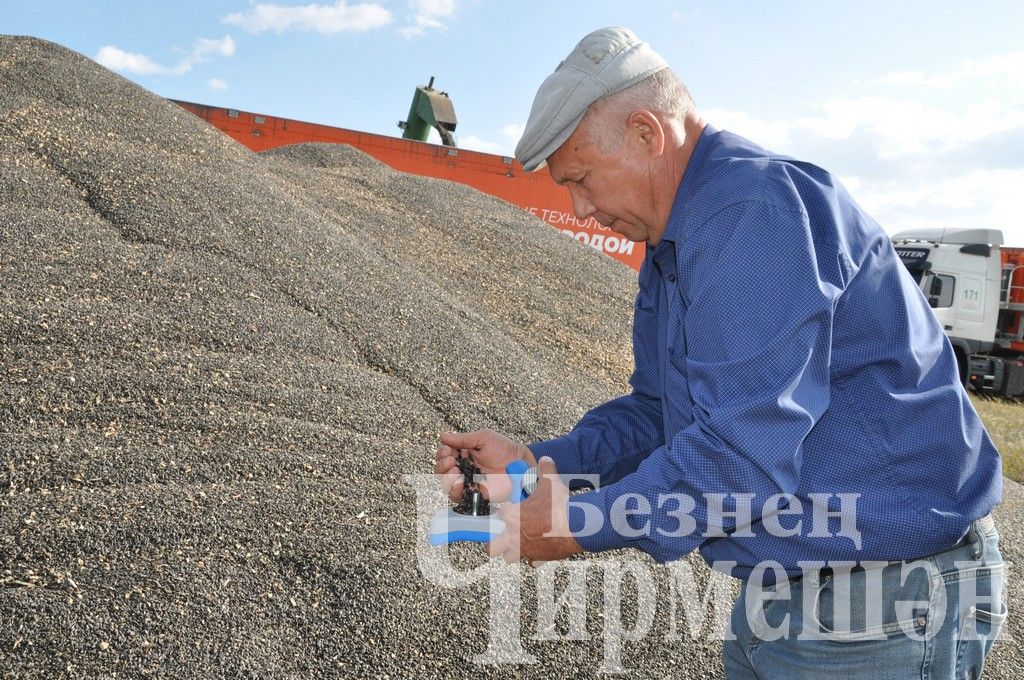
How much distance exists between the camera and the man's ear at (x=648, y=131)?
1466mm

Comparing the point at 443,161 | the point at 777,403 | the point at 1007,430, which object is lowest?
the point at 1007,430

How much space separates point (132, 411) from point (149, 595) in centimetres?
120

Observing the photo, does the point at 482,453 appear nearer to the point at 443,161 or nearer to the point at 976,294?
the point at 443,161

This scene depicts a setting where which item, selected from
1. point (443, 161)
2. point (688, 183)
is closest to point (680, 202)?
point (688, 183)

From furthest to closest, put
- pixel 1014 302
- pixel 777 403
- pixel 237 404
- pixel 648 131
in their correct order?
pixel 1014 302
pixel 237 404
pixel 648 131
pixel 777 403

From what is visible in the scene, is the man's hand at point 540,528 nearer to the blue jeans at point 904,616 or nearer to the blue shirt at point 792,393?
the blue shirt at point 792,393

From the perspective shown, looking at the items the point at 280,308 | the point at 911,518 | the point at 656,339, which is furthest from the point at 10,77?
the point at 911,518

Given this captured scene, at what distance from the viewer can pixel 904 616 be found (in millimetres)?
1427

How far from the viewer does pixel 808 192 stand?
4.36ft

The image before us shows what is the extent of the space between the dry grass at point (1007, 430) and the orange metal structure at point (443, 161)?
5260 mm

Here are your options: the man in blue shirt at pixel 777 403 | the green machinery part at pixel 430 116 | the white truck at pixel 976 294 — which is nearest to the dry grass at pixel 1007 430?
the white truck at pixel 976 294

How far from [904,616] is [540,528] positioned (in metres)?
0.60

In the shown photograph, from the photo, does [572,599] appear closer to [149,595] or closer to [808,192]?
[149,595]

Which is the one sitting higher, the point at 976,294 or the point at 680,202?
the point at 976,294
